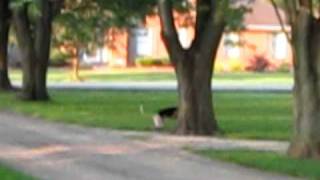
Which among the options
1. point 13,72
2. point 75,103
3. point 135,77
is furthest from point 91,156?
point 13,72

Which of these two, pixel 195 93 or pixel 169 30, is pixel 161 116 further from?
pixel 169 30

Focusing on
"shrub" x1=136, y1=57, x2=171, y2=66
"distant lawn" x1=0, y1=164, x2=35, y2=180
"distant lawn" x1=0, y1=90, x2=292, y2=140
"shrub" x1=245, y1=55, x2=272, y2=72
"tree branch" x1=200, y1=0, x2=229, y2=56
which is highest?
"tree branch" x1=200, y1=0, x2=229, y2=56

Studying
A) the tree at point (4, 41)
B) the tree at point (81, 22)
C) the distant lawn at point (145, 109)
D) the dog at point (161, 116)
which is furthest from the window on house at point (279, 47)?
the dog at point (161, 116)

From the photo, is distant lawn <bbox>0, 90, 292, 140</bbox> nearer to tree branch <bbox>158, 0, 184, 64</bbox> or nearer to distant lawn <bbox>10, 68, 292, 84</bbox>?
tree branch <bbox>158, 0, 184, 64</bbox>

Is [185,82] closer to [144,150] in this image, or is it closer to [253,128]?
[253,128]

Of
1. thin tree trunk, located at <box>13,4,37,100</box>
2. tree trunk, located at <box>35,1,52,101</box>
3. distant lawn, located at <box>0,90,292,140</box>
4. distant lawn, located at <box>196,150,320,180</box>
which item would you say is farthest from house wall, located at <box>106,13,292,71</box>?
distant lawn, located at <box>196,150,320,180</box>

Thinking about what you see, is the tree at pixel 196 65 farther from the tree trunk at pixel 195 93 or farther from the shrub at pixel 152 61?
the shrub at pixel 152 61

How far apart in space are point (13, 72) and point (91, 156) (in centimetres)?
5694

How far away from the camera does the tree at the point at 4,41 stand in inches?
1892

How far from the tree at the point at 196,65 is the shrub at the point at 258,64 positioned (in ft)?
182

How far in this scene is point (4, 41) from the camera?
49875 millimetres

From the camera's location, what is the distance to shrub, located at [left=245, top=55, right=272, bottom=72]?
8025cm

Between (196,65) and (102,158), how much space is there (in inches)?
269

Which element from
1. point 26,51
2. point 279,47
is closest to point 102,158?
point 26,51
